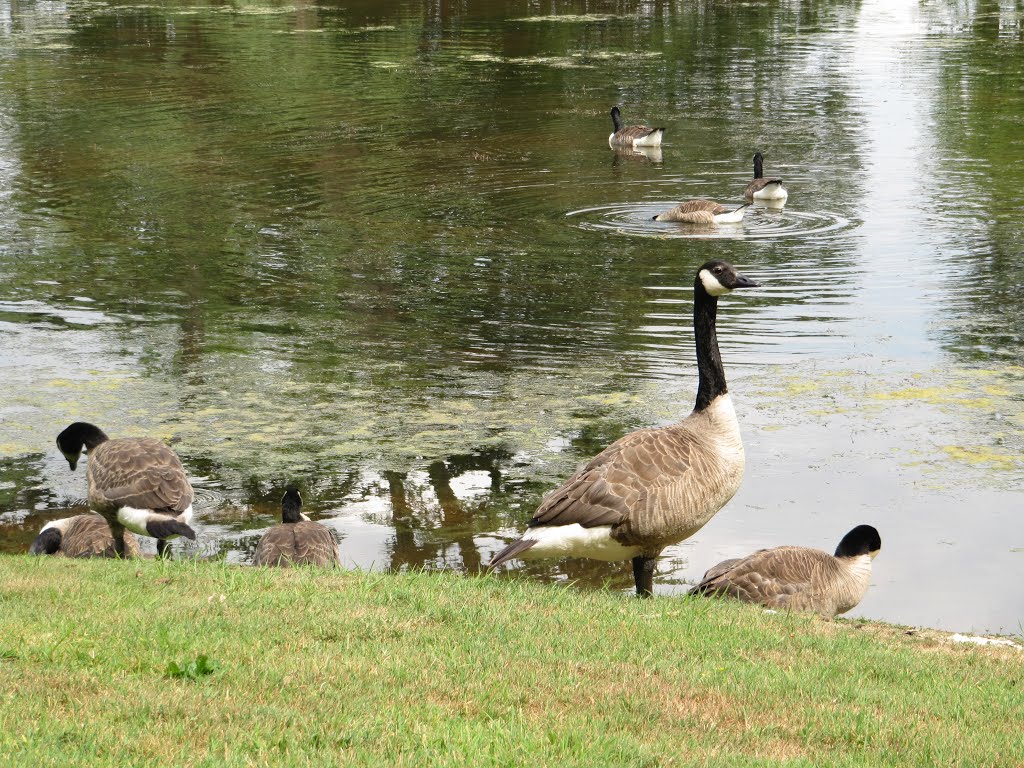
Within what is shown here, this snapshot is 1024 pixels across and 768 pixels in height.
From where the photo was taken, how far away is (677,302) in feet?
57.2

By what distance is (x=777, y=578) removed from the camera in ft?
29.7

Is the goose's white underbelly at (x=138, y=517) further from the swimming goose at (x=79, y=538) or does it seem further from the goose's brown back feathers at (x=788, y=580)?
the goose's brown back feathers at (x=788, y=580)

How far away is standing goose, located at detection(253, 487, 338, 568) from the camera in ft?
31.3

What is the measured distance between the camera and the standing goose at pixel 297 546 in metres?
9.53

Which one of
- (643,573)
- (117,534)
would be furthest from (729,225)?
(117,534)

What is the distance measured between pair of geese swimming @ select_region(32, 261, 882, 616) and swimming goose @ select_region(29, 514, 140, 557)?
3 centimetres

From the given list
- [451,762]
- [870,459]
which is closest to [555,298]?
[870,459]

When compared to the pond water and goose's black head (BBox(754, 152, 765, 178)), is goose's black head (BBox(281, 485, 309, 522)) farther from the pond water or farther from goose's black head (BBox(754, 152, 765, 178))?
goose's black head (BBox(754, 152, 765, 178))

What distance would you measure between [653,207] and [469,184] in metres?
3.62

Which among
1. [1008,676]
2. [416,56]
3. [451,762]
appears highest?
[416,56]

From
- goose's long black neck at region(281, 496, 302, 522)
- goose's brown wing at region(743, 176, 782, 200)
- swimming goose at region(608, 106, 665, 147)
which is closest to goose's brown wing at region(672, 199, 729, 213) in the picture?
goose's brown wing at region(743, 176, 782, 200)

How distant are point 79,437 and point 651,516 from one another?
16.5ft

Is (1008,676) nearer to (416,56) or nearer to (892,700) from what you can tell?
(892,700)

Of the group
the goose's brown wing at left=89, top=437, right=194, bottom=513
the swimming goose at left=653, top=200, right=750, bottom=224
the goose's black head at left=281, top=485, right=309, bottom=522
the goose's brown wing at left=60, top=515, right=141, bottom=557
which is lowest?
the goose's brown wing at left=60, top=515, right=141, bottom=557
